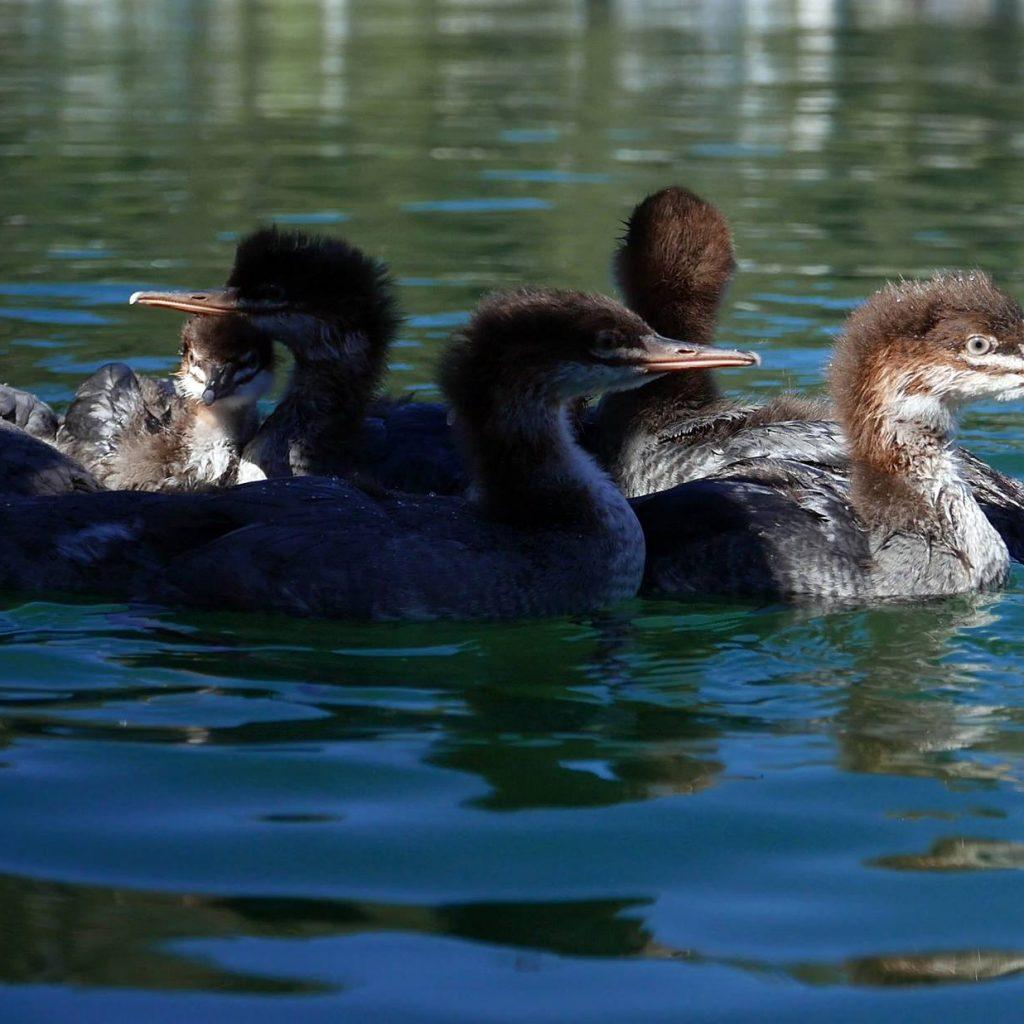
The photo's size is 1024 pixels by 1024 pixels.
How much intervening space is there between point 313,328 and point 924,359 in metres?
2.87

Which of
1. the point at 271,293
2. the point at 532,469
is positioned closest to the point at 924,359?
the point at 532,469

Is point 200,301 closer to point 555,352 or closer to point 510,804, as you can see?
point 555,352

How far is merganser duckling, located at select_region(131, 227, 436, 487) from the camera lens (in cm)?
914

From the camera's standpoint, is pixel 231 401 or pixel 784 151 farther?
pixel 784 151

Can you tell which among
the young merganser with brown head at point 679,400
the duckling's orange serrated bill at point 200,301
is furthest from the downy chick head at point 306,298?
the young merganser with brown head at point 679,400

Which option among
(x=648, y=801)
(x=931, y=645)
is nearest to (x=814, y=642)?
(x=931, y=645)

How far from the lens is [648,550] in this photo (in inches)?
329

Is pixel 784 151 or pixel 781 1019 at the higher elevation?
pixel 784 151

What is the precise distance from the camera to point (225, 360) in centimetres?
Answer: 937

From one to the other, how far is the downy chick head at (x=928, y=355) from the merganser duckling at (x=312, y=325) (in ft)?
7.45

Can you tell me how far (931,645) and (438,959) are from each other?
3.20 m

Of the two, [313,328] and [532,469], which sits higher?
[313,328]

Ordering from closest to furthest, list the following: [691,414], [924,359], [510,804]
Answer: [510,804]
[924,359]
[691,414]

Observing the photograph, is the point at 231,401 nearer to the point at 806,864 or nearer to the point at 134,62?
the point at 806,864
